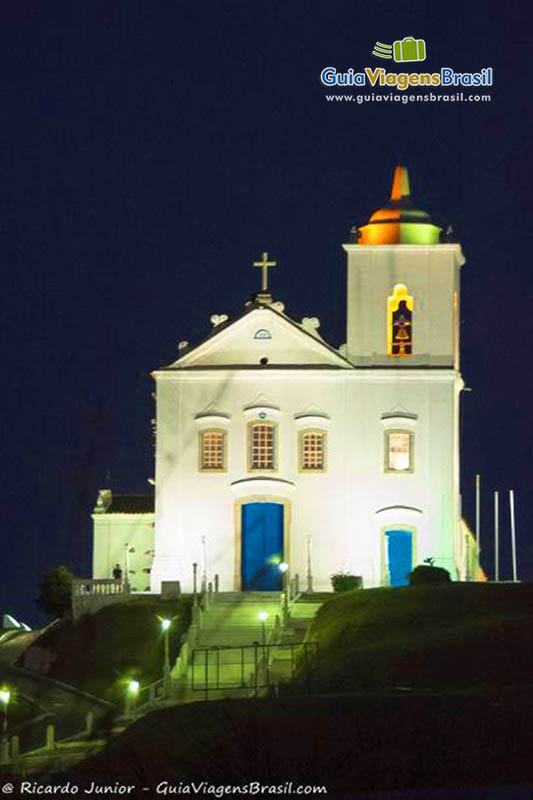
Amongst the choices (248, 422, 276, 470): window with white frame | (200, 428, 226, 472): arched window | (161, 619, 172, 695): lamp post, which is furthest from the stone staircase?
(200, 428, 226, 472): arched window

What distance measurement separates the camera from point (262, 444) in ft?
193

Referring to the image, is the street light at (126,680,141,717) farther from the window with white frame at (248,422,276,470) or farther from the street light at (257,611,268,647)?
the window with white frame at (248,422,276,470)

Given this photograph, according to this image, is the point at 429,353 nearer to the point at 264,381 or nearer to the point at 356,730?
the point at 264,381

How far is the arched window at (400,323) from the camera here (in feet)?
194


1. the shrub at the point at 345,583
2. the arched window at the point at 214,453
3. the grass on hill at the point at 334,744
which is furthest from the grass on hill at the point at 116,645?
the grass on hill at the point at 334,744

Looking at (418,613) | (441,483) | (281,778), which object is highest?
(441,483)

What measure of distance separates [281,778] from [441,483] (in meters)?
29.7

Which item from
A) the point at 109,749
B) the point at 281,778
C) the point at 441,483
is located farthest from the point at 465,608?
the point at 281,778

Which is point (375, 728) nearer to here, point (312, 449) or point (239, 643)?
point (239, 643)

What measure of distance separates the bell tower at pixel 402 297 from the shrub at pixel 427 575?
5.78 metres

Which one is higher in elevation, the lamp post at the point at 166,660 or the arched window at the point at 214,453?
the arched window at the point at 214,453

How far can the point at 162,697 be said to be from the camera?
46188 millimetres

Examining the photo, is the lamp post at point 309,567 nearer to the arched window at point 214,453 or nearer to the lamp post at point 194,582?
the lamp post at point 194,582

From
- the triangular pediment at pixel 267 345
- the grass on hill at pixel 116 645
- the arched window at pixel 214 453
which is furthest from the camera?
the arched window at pixel 214 453
